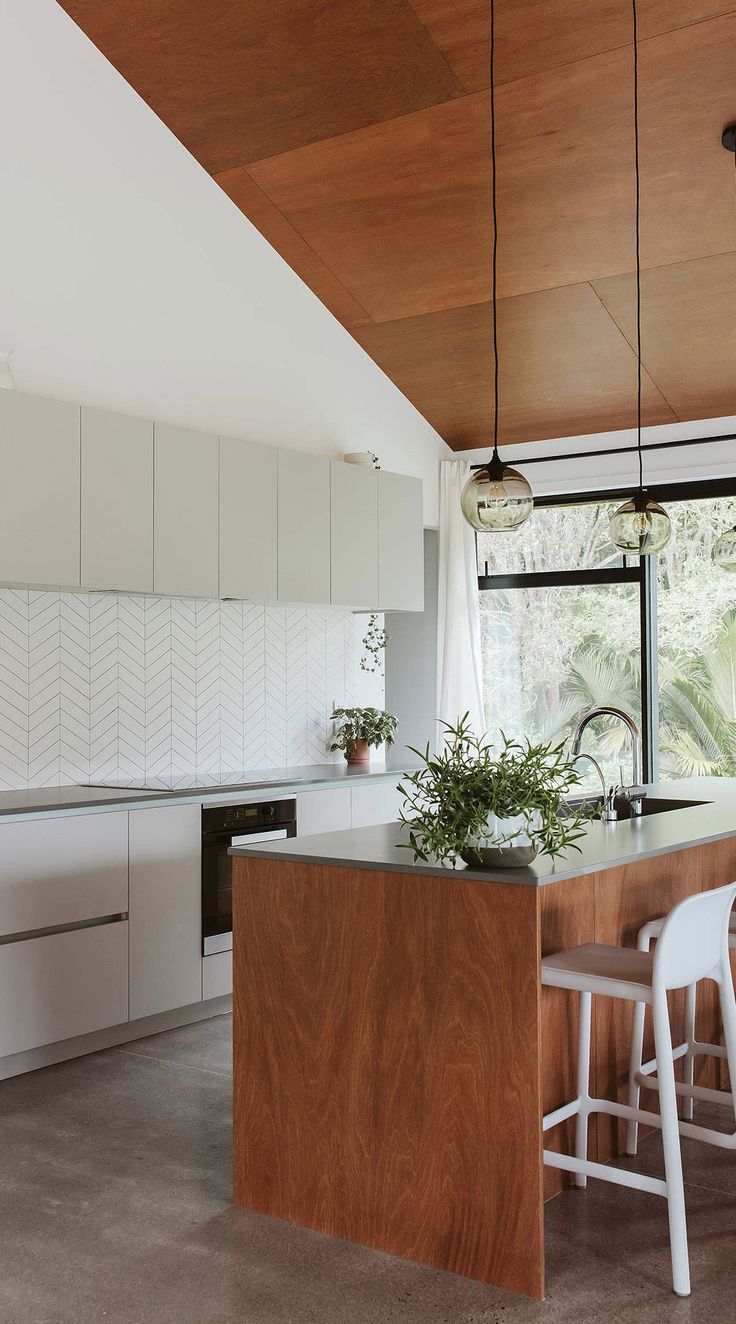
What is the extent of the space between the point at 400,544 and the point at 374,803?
55.7 inches

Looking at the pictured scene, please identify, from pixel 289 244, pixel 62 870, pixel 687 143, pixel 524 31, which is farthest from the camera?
pixel 289 244

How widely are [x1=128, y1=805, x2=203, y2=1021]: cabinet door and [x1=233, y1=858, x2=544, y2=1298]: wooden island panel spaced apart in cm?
145

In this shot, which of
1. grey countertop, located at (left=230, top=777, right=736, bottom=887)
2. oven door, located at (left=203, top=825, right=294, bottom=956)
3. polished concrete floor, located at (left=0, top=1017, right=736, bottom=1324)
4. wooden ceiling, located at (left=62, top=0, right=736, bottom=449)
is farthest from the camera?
oven door, located at (left=203, top=825, right=294, bottom=956)

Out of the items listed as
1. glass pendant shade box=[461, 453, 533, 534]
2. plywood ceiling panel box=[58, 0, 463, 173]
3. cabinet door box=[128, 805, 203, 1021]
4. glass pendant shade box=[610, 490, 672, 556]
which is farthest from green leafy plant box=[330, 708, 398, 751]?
glass pendant shade box=[461, 453, 533, 534]

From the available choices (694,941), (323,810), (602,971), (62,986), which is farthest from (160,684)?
(694,941)

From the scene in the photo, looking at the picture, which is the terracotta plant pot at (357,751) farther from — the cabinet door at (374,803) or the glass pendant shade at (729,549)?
the glass pendant shade at (729,549)

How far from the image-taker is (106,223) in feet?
16.3

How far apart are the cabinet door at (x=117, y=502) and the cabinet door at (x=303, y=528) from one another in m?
0.82

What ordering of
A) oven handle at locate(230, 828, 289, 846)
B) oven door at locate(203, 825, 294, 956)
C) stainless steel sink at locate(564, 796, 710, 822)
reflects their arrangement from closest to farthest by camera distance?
stainless steel sink at locate(564, 796, 710, 822) → oven door at locate(203, 825, 294, 956) → oven handle at locate(230, 828, 289, 846)

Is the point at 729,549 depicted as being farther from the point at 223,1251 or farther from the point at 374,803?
the point at 223,1251

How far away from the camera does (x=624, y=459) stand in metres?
6.33

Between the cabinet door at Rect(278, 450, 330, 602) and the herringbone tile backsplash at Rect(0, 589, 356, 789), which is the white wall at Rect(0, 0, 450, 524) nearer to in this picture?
the cabinet door at Rect(278, 450, 330, 602)

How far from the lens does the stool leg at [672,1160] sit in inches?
99.8

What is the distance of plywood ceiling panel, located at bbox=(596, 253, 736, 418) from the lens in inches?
205
